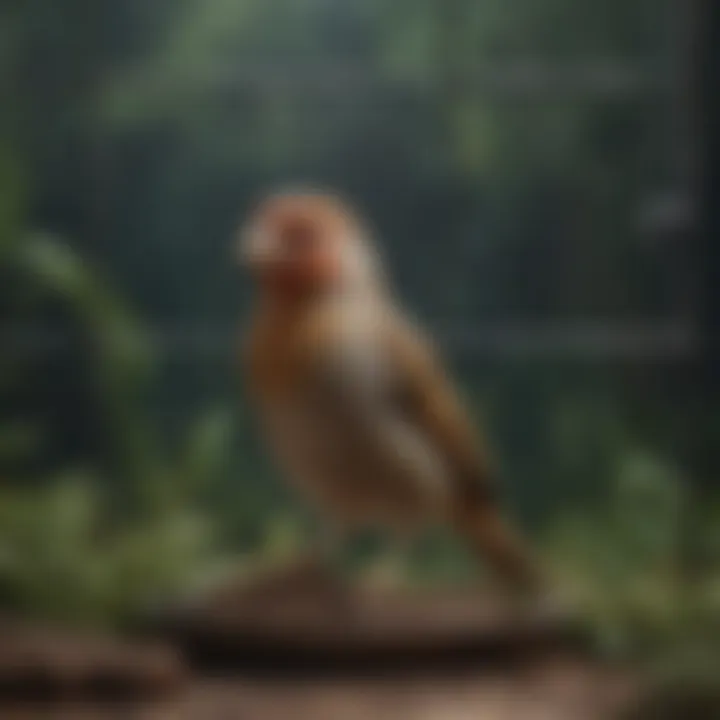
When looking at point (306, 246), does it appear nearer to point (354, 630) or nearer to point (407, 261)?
point (407, 261)

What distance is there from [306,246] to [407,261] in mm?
83

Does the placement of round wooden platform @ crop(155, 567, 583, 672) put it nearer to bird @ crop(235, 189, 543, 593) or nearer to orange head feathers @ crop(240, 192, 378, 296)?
bird @ crop(235, 189, 543, 593)


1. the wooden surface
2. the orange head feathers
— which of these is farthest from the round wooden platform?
the orange head feathers

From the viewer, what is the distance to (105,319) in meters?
1.30

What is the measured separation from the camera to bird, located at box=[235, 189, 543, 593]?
1.26m

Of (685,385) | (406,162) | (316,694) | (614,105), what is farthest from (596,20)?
(316,694)

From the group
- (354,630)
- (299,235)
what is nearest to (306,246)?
(299,235)

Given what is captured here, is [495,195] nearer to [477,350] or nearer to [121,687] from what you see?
[477,350]

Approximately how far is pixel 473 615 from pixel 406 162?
334mm

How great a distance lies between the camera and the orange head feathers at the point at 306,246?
1.26 meters

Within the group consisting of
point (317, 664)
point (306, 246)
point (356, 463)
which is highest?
point (306, 246)

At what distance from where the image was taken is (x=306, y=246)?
1258 mm

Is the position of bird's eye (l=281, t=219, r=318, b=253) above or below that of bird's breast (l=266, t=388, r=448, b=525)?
above

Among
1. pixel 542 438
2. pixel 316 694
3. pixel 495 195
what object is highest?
pixel 495 195
